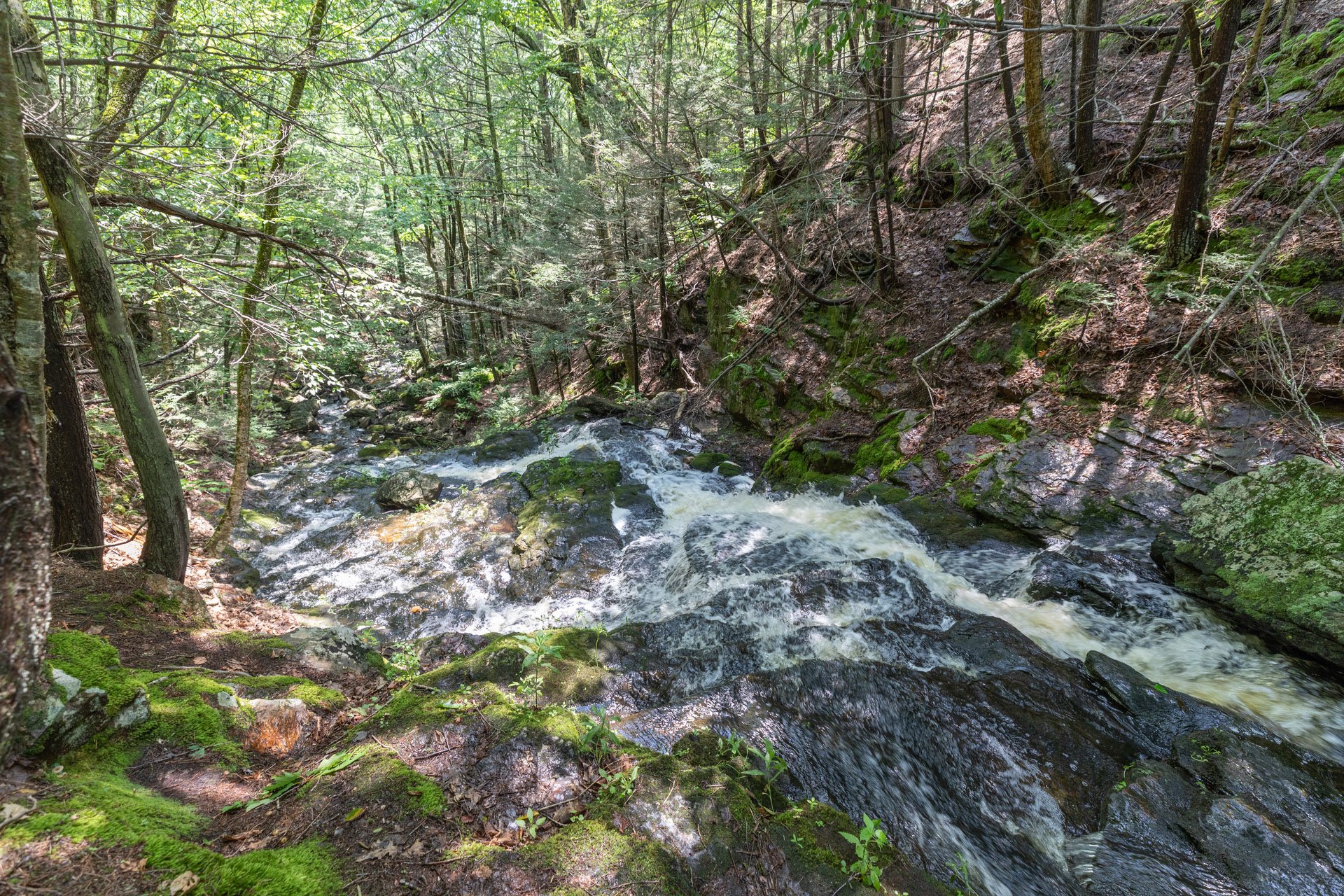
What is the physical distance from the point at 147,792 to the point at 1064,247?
32.0 ft

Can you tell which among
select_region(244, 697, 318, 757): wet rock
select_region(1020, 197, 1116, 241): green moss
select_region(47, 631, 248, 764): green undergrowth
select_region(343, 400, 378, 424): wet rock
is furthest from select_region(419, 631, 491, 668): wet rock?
select_region(343, 400, 378, 424): wet rock

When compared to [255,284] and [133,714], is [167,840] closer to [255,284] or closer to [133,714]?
[133,714]

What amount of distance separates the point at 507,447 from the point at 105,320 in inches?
377

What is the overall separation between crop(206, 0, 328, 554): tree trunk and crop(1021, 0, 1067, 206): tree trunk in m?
7.37

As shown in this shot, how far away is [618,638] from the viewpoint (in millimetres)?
5234

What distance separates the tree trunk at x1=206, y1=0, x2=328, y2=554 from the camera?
5.07m

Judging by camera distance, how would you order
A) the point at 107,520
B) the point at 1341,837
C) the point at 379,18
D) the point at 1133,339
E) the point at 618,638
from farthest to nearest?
the point at 107,520, the point at 1133,339, the point at 618,638, the point at 379,18, the point at 1341,837

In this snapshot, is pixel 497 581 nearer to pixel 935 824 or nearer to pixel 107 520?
pixel 107 520

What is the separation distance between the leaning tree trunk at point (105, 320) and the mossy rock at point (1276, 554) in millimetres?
9130

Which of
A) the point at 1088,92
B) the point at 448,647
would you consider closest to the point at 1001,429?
the point at 1088,92

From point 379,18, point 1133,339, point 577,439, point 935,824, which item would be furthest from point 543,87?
point 935,824

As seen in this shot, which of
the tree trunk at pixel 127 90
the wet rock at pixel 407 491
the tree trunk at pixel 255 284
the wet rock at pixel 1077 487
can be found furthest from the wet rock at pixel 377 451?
the wet rock at pixel 1077 487

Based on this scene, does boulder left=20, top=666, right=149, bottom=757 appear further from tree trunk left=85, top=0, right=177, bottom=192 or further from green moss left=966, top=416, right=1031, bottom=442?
green moss left=966, top=416, right=1031, bottom=442

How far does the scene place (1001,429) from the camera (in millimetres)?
6898
